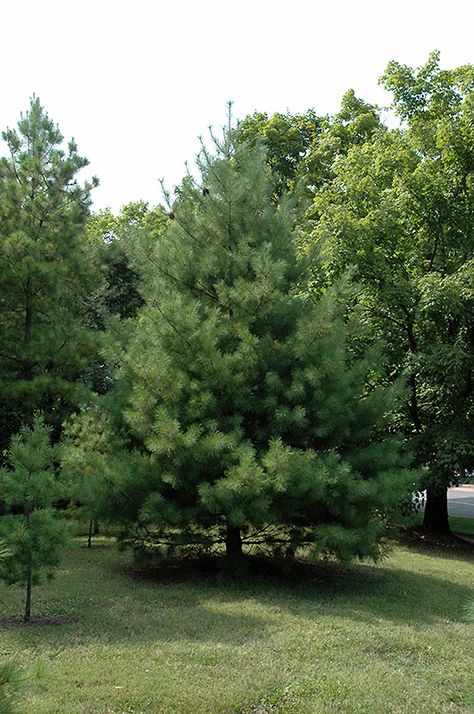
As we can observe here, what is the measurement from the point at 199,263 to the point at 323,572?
530cm

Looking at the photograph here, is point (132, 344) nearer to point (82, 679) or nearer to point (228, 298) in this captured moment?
point (228, 298)

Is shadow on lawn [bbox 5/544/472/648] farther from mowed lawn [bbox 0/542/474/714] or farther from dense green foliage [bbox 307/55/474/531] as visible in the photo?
dense green foliage [bbox 307/55/474/531]

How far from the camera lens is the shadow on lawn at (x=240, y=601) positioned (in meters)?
7.27

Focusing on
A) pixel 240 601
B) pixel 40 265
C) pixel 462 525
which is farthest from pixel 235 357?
pixel 462 525

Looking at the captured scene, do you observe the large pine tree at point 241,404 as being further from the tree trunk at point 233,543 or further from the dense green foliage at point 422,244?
the dense green foliage at point 422,244

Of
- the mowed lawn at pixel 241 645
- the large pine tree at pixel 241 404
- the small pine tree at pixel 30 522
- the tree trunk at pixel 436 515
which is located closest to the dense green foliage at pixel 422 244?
the tree trunk at pixel 436 515

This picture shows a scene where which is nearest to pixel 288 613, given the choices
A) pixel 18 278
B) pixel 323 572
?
pixel 323 572

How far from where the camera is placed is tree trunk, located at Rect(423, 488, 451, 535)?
60.0 ft

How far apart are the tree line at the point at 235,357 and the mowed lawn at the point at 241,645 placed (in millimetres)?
746

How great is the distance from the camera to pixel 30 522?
747cm

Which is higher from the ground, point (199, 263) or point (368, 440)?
point (199, 263)

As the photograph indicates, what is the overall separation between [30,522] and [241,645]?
2.52 meters

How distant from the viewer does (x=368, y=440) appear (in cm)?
1141

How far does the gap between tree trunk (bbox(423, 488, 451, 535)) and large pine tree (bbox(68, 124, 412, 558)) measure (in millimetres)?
8076
